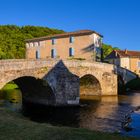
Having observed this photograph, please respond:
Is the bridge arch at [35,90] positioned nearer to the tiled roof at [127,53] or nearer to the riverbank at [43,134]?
the riverbank at [43,134]

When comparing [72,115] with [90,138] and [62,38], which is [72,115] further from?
[62,38]

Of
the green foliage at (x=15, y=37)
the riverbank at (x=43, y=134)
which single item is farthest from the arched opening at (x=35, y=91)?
the green foliage at (x=15, y=37)

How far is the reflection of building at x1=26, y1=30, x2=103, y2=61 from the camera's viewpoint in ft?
187

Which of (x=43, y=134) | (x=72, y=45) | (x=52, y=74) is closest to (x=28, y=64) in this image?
(x=52, y=74)

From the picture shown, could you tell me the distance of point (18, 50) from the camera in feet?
256

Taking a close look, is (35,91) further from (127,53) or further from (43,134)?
(127,53)

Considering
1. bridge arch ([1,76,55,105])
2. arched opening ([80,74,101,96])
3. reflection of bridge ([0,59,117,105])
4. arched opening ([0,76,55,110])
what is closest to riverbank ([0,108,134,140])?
reflection of bridge ([0,59,117,105])

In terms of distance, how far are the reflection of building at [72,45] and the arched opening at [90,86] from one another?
12.9 m

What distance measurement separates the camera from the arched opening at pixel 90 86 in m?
44.0

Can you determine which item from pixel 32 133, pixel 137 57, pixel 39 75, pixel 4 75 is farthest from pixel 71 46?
pixel 32 133

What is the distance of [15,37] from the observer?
83188 mm

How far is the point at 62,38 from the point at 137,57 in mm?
18790

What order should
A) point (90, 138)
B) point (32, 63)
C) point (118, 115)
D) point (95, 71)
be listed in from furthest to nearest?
point (95, 71), point (32, 63), point (118, 115), point (90, 138)

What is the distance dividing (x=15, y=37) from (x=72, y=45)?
96.1 ft
